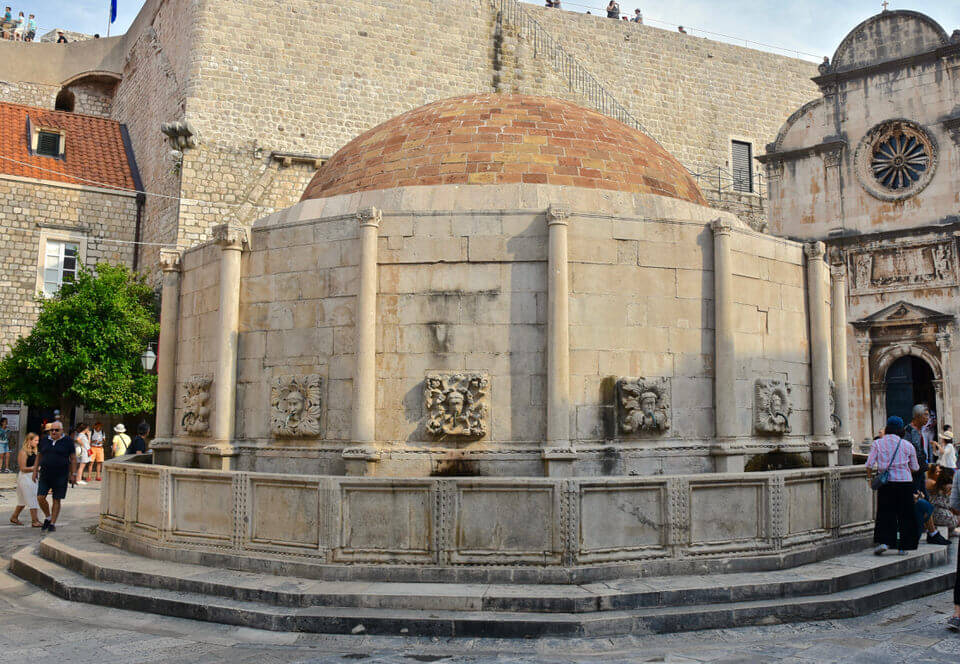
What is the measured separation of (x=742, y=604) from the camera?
290 inches

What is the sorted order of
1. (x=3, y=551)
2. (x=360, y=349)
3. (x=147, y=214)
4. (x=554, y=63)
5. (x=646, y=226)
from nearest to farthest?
(x=360, y=349) < (x=646, y=226) < (x=3, y=551) < (x=147, y=214) < (x=554, y=63)

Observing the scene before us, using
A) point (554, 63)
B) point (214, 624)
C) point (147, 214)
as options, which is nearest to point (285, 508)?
point (214, 624)

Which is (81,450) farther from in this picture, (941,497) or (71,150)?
(941,497)

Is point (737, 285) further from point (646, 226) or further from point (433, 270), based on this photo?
point (433, 270)

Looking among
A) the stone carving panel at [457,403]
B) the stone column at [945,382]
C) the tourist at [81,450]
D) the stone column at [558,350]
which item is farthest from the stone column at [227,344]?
the stone column at [945,382]

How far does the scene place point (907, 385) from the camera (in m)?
25.1

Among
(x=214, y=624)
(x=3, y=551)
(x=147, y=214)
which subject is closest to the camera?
(x=214, y=624)

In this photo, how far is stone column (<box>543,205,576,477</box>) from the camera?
28.5 ft

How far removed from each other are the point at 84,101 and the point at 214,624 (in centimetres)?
3477

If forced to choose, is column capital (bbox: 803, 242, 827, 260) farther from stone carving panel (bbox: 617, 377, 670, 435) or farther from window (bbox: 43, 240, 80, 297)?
window (bbox: 43, 240, 80, 297)

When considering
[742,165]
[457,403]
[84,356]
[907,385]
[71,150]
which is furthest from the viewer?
[742,165]

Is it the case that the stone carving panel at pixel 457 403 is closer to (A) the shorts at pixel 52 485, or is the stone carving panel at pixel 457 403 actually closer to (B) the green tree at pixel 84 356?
(A) the shorts at pixel 52 485

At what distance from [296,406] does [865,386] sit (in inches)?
843

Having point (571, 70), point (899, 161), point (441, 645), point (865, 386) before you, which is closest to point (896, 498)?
point (441, 645)
